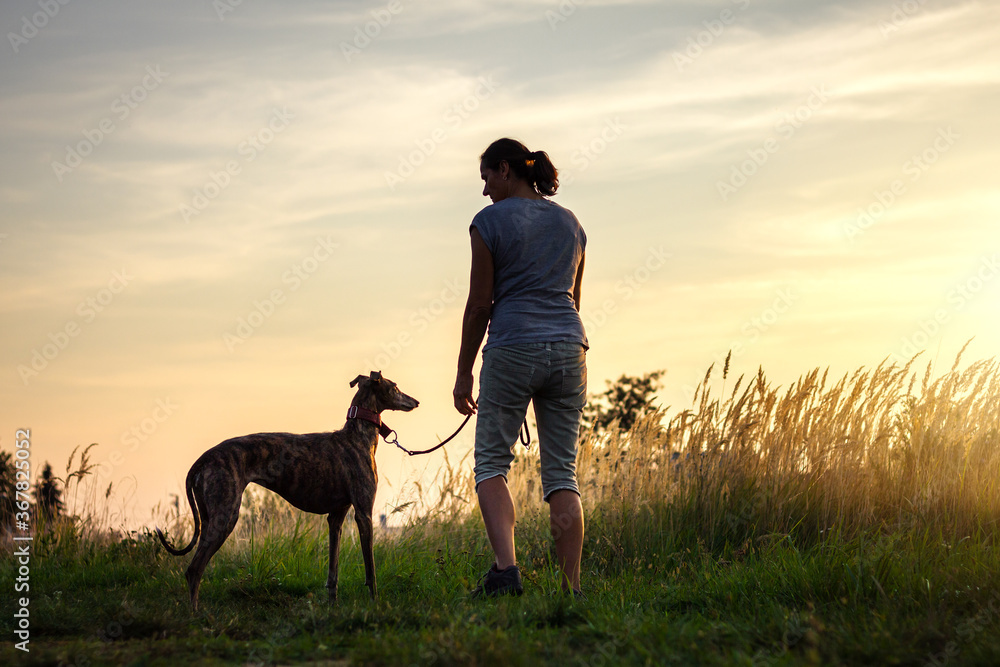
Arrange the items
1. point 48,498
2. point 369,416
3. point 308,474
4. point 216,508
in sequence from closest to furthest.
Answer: point 216,508, point 308,474, point 369,416, point 48,498

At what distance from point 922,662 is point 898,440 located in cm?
366

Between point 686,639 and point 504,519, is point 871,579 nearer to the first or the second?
point 686,639

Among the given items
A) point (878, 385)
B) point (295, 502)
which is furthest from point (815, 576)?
point (295, 502)

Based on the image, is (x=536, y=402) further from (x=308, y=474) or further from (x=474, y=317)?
(x=308, y=474)

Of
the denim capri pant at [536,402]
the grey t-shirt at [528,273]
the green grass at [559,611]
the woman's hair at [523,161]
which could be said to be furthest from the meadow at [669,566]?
the woman's hair at [523,161]

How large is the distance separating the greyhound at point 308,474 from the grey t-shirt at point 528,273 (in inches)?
58.1

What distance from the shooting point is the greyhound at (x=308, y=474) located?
5.04 m

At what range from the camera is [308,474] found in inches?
215

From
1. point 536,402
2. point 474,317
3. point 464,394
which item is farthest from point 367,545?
point 474,317

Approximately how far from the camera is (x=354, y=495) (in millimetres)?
5539

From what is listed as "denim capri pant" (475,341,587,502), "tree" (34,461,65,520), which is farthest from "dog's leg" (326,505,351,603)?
"tree" (34,461,65,520)

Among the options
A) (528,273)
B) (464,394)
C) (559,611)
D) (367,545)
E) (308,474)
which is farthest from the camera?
(308,474)

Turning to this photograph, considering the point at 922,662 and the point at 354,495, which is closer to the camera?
the point at 922,662

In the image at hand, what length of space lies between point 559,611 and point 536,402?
127 cm
